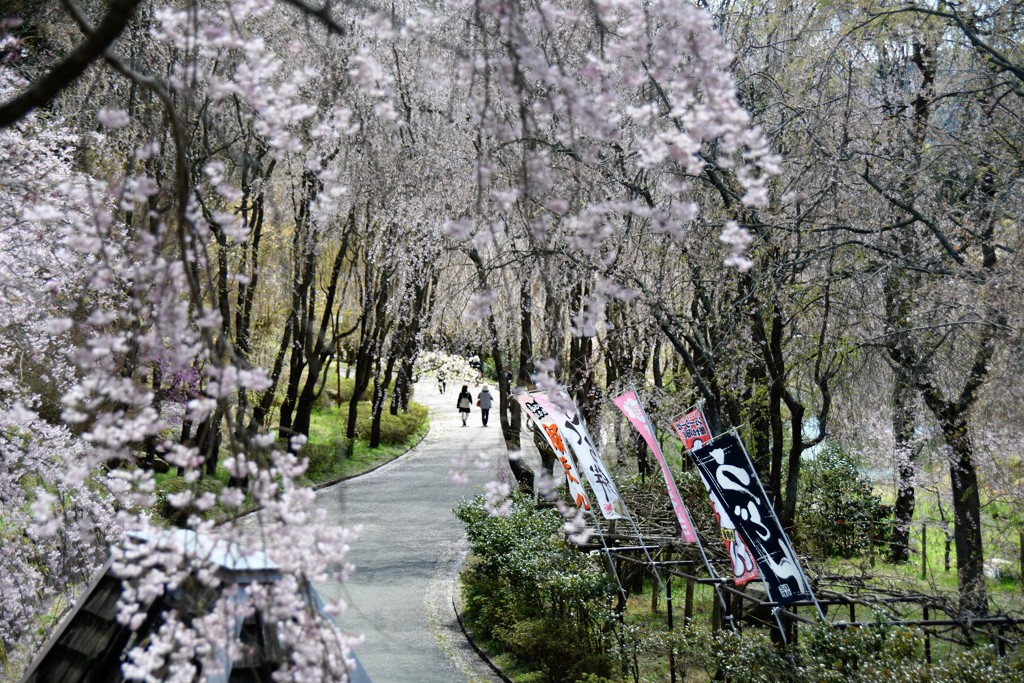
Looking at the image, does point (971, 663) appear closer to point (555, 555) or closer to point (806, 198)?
point (806, 198)

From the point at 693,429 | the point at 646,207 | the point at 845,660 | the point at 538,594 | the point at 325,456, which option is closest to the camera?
the point at 646,207

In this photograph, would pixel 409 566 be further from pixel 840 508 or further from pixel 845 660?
pixel 845 660

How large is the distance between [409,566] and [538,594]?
4.12 meters

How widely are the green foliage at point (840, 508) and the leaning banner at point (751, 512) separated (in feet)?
22.5

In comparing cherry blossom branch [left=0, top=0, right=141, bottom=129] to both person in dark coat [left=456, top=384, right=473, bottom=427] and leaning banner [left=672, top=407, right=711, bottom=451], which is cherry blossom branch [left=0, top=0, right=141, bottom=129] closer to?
leaning banner [left=672, top=407, right=711, bottom=451]

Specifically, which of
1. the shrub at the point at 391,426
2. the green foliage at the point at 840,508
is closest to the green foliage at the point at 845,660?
the green foliage at the point at 840,508

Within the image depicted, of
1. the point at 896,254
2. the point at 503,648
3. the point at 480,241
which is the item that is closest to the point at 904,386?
the point at 896,254

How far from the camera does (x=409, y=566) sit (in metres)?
13.8

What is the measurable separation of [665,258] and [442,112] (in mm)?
2801

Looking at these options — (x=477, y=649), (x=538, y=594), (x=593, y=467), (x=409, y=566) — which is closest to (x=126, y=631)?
(x=593, y=467)

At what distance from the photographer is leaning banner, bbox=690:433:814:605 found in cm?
626

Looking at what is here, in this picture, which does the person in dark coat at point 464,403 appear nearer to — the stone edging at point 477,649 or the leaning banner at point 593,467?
the stone edging at point 477,649

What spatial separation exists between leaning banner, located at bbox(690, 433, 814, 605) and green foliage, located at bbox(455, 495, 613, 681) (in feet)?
7.87

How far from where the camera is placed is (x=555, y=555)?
9930 mm
